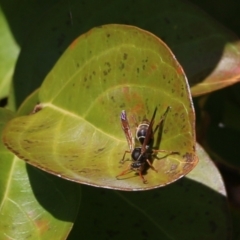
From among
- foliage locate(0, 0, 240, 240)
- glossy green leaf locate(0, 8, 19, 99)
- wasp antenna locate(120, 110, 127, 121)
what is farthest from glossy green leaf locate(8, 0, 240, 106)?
wasp antenna locate(120, 110, 127, 121)

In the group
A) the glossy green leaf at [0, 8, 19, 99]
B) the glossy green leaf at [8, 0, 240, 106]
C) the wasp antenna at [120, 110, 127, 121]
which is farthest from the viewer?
the glossy green leaf at [0, 8, 19, 99]

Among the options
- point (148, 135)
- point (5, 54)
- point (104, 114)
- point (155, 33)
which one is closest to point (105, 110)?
point (104, 114)

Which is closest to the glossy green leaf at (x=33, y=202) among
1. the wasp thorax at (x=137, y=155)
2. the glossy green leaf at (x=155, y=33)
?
the wasp thorax at (x=137, y=155)

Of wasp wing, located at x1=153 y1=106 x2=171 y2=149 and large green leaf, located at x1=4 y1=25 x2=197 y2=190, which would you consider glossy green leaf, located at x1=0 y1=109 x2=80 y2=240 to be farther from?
wasp wing, located at x1=153 y1=106 x2=171 y2=149

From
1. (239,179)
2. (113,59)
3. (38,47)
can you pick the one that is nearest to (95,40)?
(113,59)

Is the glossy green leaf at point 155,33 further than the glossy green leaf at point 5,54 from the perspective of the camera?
No

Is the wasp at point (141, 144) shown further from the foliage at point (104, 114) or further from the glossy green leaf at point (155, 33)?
the glossy green leaf at point (155, 33)

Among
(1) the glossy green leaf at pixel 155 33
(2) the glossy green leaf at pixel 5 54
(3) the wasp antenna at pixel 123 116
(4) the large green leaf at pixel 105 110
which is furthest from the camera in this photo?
(2) the glossy green leaf at pixel 5 54
